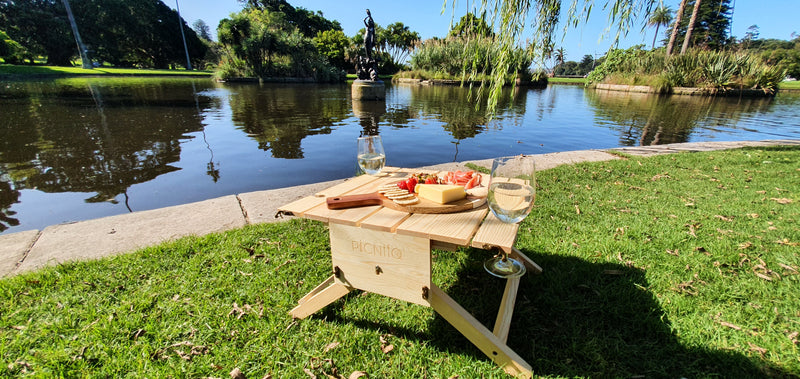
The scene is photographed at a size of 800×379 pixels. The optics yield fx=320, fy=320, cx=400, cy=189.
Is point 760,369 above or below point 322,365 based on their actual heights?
above

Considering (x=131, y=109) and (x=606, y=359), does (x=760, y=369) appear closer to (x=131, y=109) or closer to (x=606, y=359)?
(x=606, y=359)

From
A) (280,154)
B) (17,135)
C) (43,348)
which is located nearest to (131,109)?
(17,135)

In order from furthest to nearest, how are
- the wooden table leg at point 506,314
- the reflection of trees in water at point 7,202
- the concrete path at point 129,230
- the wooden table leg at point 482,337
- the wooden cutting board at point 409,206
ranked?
the reflection of trees in water at point 7,202
the concrete path at point 129,230
the wooden table leg at point 506,314
the wooden table leg at point 482,337
the wooden cutting board at point 409,206

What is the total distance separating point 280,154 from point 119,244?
167 inches

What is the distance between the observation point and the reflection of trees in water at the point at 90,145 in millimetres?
4891

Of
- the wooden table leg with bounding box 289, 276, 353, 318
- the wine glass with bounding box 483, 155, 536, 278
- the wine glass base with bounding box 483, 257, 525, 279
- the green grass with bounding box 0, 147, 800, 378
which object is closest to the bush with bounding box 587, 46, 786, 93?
the green grass with bounding box 0, 147, 800, 378

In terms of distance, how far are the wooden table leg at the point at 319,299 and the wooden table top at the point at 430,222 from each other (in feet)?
1.55

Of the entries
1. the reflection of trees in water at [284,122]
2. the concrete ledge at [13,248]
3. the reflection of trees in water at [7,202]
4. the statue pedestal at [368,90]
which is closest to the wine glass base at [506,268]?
the concrete ledge at [13,248]

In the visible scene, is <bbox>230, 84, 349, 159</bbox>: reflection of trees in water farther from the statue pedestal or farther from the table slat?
the table slat

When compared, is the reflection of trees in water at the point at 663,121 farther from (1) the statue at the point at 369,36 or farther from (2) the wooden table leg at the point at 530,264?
(1) the statue at the point at 369,36

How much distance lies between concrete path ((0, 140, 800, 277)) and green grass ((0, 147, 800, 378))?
0.80 ft

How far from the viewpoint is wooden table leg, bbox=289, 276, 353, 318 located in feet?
5.62

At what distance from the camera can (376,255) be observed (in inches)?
59.3

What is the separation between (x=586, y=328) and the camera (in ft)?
6.01
